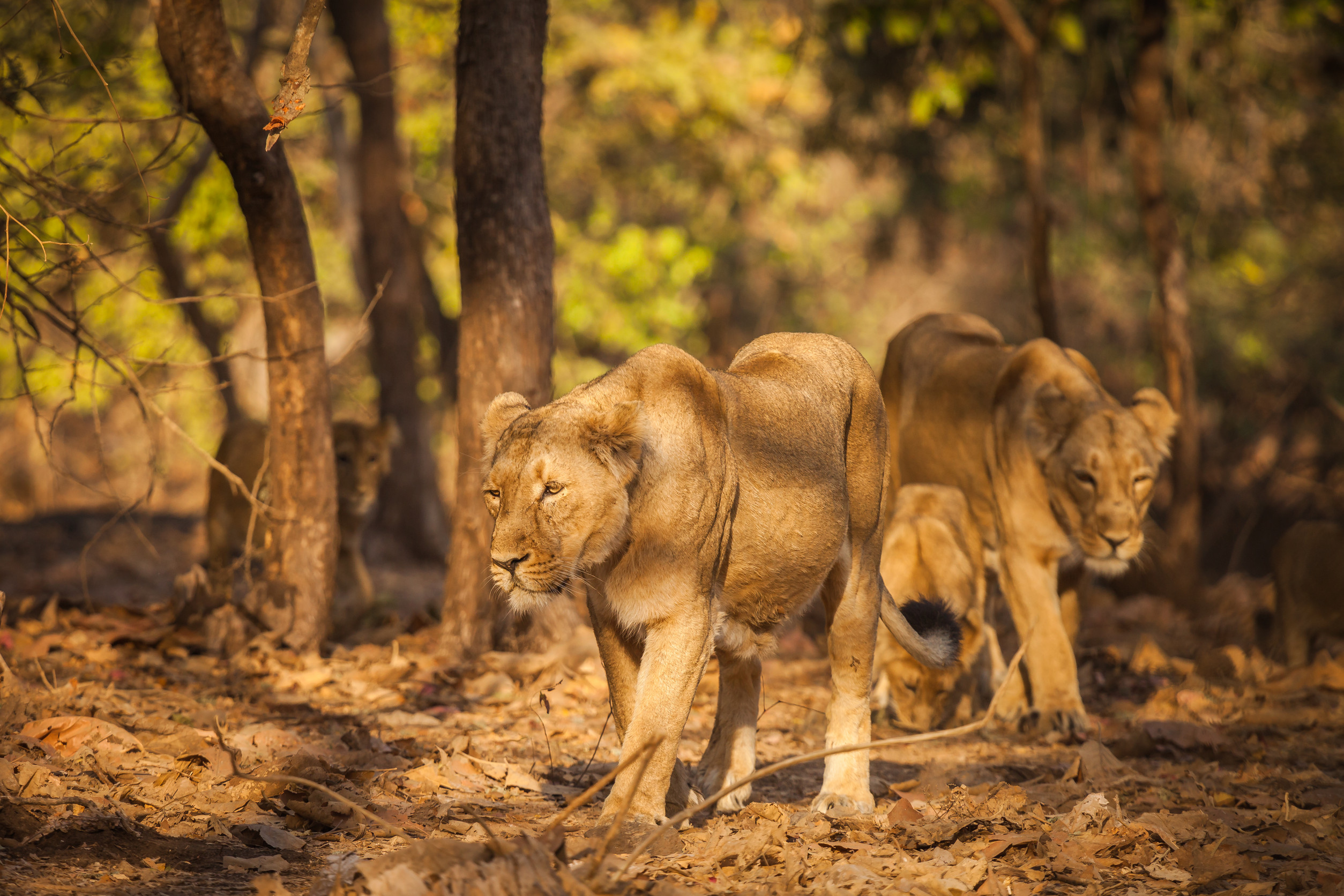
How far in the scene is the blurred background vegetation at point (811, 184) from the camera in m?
10.8

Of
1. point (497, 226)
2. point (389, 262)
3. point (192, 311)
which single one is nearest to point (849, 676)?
point (497, 226)

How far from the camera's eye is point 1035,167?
9.52 metres

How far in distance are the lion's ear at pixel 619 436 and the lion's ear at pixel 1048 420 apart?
3687 millimetres

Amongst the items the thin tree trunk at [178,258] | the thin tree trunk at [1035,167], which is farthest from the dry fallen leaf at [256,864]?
the thin tree trunk at [1035,167]

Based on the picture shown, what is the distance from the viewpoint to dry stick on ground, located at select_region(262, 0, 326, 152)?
141 inches

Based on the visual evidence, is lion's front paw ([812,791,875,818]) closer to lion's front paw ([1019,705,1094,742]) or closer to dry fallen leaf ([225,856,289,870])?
dry fallen leaf ([225,856,289,870])

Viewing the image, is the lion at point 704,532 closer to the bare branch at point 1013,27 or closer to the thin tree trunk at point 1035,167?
the thin tree trunk at point 1035,167

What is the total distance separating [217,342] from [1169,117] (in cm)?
1020

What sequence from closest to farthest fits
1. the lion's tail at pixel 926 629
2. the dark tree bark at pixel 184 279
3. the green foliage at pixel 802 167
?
the lion's tail at pixel 926 629 < the dark tree bark at pixel 184 279 < the green foliage at pixel 802 167

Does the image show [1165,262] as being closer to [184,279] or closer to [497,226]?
[497,226]

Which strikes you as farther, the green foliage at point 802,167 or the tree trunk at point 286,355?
the green foliage at point 802,167

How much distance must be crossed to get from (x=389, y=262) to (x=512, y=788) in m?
7.64

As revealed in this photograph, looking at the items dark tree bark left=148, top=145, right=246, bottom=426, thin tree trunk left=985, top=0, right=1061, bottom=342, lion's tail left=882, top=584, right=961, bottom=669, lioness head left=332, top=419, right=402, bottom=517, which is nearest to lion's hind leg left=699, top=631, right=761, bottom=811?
lion's tail left=882, top=584, right=961, bottom=669

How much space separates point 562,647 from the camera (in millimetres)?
6621
